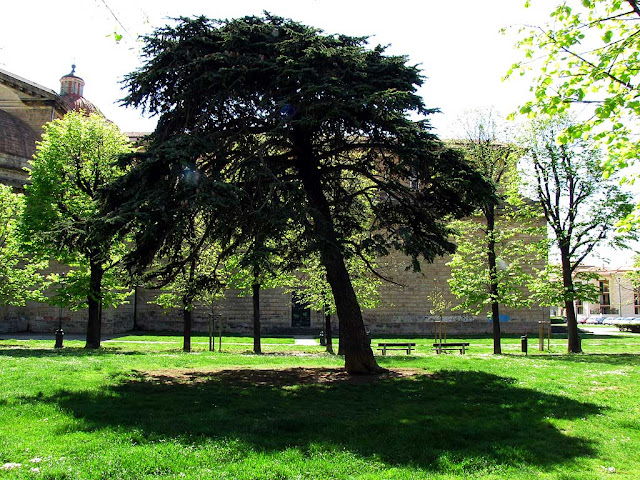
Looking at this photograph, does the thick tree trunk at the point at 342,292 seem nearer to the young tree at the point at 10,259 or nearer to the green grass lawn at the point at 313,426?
the green grass lawn at the point at 313,426

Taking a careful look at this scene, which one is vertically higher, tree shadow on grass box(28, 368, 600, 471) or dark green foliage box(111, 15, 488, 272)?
dark green foliage box(111, 15, 488, 272)

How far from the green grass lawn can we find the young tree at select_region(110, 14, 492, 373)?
8.65ft

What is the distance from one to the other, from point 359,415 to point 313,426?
3.06 ft

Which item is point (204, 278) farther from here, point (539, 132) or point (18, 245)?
Result: point (539, 132)

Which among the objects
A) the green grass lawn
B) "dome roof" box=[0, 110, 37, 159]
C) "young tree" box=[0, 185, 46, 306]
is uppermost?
"dome roof" box=[0, 110, 37, 159]

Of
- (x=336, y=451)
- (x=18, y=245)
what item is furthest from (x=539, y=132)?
(x=18, y=245)

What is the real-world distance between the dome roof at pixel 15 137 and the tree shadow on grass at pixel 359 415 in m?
31.1

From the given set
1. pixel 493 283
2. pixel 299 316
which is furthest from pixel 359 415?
pixel 299 316

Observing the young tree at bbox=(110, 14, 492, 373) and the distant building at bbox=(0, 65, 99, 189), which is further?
the distant building at bbox=(0, 65, 99, 189)

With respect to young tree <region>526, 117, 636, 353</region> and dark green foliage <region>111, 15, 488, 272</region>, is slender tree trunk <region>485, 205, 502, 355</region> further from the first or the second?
dark green foliage <region>111, 15, 488, 272</region>

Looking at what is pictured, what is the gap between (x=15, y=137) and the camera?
36125 mm

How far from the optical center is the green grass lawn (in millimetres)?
5246

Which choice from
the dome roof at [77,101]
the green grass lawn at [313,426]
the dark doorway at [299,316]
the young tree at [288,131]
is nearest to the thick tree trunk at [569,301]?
the green grass lawn at [313,426]

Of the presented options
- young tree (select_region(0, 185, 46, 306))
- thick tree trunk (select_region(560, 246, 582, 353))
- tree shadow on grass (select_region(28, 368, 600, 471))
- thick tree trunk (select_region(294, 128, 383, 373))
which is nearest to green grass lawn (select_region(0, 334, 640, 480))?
tree shadow on grass (select_region(28, 368, 600, 471))
